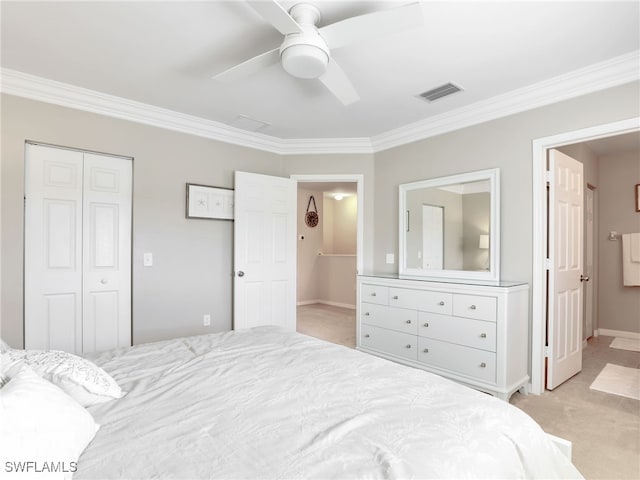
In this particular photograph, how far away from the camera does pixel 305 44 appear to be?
72.2 inches

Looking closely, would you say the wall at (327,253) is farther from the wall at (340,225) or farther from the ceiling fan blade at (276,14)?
the ceiling fan blade at (276,14)

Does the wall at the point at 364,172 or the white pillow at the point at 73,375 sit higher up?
the wall at the point at 364,172

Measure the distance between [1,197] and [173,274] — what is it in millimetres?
1403

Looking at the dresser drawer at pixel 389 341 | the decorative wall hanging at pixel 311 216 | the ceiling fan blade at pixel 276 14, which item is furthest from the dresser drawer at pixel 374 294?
the decorative wall hanging at pixel 311 216

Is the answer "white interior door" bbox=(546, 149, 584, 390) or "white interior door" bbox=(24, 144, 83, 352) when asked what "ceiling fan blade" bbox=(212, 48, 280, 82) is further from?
"white interior door" bbox=(546, 149, 584, 390)

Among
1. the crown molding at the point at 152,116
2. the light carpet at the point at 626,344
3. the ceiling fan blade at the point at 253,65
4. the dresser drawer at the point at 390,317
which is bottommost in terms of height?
the light carpet at the point at 626,344

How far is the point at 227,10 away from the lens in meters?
1.89

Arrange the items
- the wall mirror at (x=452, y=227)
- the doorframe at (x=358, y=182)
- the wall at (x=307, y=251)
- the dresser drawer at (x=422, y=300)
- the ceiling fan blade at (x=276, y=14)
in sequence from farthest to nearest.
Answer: the wall at (x=307, y=251)
the doorframe at (x=358, y=182)
the wall mirror at (x=452, y=227)
the dresser drawer at (x=422, y=300)
the ceiling fan blade at (x=276, y=14)

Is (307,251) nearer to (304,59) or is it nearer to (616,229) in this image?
(616,229)

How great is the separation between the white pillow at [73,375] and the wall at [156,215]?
1.83m

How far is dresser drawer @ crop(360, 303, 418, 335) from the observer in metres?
3.17

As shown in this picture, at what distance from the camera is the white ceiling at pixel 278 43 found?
191 centimetres

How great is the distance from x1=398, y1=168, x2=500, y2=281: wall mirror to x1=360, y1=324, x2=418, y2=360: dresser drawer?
2.30ft

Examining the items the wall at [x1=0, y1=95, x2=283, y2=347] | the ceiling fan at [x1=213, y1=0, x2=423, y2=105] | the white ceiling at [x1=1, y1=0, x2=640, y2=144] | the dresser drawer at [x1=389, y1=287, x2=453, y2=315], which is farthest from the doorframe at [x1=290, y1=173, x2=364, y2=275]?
the ceiling fan at [x1=213, y1=0, x2=423, y2=105]
